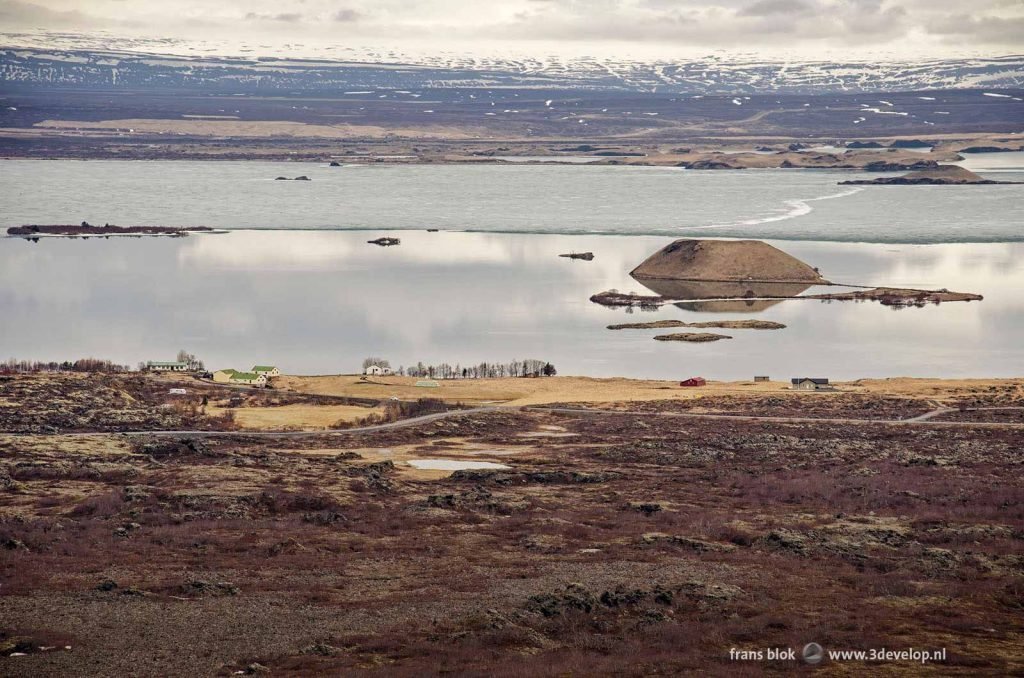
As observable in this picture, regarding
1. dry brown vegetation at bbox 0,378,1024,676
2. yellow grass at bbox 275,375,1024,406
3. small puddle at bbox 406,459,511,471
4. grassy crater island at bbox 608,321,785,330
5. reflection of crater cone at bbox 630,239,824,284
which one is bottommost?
dry brown vegetation at bbox 0,378,1024,676

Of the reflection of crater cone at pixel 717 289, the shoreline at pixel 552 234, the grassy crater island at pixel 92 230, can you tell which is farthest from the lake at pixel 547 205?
the reflection of crater cone at pixel 717 289

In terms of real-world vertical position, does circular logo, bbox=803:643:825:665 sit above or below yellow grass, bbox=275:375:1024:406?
below

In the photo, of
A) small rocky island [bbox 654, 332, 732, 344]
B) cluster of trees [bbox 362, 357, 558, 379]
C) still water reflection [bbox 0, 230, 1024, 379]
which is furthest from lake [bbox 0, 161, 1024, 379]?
cluster of trees [bbox 362, 357, 558, 379]

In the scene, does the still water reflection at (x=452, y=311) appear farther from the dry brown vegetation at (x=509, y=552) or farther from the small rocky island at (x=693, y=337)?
the dry brown vegetation at (x=509, y=552)

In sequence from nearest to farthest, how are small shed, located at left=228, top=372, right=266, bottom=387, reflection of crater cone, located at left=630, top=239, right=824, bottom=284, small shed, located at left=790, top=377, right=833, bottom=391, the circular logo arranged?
the circular logo < small shed, located at left=228, top=372, right=266, bottom=387 < small shed, located at left=790, top=377, right=833, bottom=391 < reflection of crater cone, located at left=630, top=239, right=824, bottom=284

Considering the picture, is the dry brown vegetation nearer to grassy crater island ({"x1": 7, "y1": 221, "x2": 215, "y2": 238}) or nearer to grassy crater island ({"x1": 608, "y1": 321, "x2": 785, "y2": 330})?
grassy crater island ({"x1": 608, "y1": 321, "x2": 785, "y2": 330})

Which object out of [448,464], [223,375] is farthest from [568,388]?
[448,464]

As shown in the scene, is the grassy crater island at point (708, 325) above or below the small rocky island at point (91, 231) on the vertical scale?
below
